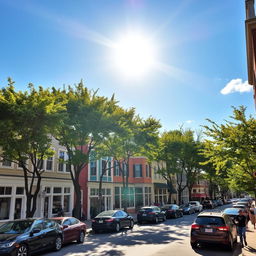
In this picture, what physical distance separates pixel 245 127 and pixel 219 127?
4.84ft

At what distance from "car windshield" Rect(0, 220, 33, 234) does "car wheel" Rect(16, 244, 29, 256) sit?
25.2 inches

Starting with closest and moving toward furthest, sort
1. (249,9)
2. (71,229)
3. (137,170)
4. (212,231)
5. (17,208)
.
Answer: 1. (212,231)
2. (71,229)
3. (249,9)
4. (17,208)
5. (137,170)

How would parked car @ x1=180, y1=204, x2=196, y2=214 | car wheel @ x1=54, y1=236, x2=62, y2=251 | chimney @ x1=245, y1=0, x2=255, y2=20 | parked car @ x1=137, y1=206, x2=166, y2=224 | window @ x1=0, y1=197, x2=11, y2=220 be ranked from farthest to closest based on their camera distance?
parked car @ x1=180, y1=204, x2=196, y2=214 < parked car @ x1=137, y1=206, x2=166, y2=224 < window @ x1=0, y1=197, x2=11, y2=220 < chimney @ x1=245, y1=0, x2=255, y2=20 < car wheel @ x1=54, y1=236, x2=62, y2=251

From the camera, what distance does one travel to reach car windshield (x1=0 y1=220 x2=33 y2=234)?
950 centimetres

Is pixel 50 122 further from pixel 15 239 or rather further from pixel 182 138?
pixel 182 138

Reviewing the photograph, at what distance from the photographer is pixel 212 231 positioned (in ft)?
34.4

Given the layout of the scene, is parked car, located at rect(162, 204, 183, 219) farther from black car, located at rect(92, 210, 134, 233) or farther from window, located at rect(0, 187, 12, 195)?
window, located at rect(0, 187, 12, 195)

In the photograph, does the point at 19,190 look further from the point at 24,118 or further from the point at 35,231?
the point at 35,231

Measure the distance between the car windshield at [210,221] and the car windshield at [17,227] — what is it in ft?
23.7

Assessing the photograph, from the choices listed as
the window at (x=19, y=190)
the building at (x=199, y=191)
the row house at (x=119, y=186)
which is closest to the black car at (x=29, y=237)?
the window at (x=19, y=190)

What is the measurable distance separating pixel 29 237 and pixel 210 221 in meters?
7.50

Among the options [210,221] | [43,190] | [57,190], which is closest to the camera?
[210,221]

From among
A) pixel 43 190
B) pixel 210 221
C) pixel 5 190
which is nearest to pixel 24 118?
pixel 5 190

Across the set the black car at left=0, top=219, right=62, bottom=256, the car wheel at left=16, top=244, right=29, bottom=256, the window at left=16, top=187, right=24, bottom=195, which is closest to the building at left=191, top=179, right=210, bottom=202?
the window at left=16, top=187, right=24, bottom=195
